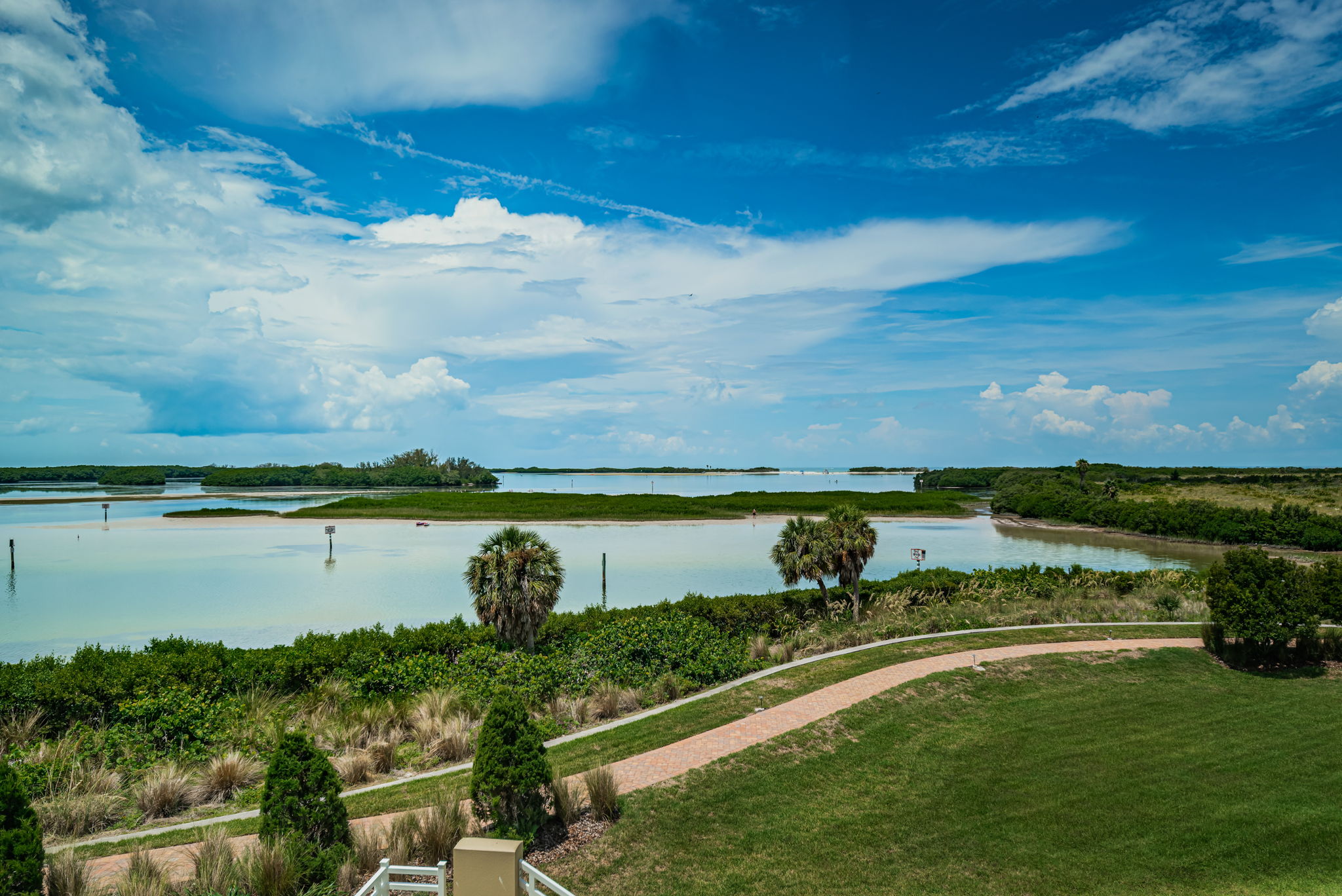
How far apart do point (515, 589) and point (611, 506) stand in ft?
190

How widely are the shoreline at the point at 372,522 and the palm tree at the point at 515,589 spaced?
4434 centimetres

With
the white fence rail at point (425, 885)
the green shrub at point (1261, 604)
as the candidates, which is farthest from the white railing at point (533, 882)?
the green shrub at point (1261, 604)

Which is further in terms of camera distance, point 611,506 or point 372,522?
point 611,506

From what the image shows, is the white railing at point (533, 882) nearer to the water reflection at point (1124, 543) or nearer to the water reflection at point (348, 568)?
the water reflection at point (348, 568)

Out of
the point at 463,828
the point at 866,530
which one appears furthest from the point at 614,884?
the point at 866,530

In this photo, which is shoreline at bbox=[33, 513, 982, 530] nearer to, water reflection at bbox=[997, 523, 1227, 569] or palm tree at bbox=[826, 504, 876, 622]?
water reflection at bbox=[997, 523, 1227, 569]

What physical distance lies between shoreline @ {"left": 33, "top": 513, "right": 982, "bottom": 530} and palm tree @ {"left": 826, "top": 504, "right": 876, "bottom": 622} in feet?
136

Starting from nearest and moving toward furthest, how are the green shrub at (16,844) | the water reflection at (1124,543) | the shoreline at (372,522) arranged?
the green shrub at (16,844), the water reflection at (1124,543), the shoreline at (372,522)

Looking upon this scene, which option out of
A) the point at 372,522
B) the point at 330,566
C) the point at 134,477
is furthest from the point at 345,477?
the point at 330,566

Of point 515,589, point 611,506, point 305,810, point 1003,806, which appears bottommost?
point 1003,806

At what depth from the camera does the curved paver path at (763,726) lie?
7.26 meters

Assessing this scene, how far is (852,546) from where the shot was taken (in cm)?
2208

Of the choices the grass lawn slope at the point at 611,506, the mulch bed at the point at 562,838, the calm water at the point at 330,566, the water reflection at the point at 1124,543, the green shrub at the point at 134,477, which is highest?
the green shrub at the point at 134,477

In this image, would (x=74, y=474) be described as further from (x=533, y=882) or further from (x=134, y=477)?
(x=533, y=882)
